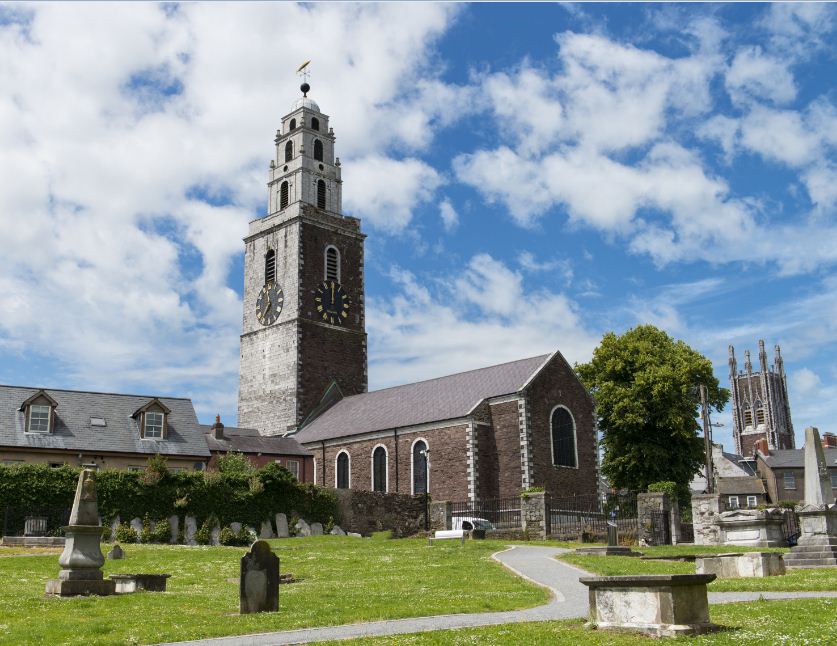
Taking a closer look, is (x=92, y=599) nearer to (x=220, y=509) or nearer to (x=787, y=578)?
(x=787, y=578)

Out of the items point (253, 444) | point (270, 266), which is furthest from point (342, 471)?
point (270, 266)

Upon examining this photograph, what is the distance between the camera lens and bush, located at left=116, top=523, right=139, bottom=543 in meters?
36.0

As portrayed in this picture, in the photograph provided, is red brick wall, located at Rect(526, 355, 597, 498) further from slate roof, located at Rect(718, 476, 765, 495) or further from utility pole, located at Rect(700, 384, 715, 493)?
slate roof, located at Rect(718, 476, 765, 495)

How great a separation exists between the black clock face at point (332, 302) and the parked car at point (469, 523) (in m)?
26.5

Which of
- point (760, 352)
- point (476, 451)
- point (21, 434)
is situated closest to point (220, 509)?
point (21, 434)

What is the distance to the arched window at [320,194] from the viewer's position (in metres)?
69.8

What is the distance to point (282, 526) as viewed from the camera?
Result: 41594 mm

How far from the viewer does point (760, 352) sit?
463ft

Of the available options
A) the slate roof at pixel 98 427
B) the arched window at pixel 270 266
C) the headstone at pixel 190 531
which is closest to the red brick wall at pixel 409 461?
the slate roof at pixel 98 427

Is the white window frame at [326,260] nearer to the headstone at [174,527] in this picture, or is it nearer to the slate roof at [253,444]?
the slate roof at [253,444]

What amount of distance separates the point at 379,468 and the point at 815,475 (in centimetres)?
3295

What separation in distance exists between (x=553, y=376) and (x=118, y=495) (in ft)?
79.7

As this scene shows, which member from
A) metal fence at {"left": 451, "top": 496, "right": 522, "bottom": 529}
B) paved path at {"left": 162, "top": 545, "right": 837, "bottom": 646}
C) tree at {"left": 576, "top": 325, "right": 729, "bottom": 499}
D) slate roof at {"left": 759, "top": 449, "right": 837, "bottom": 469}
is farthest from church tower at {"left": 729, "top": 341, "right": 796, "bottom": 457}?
paved path at {"left": 162, "top": 545, "right": 837, "bottom": 646}

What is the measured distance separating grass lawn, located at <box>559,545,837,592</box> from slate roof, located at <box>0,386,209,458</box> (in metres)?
24.7
